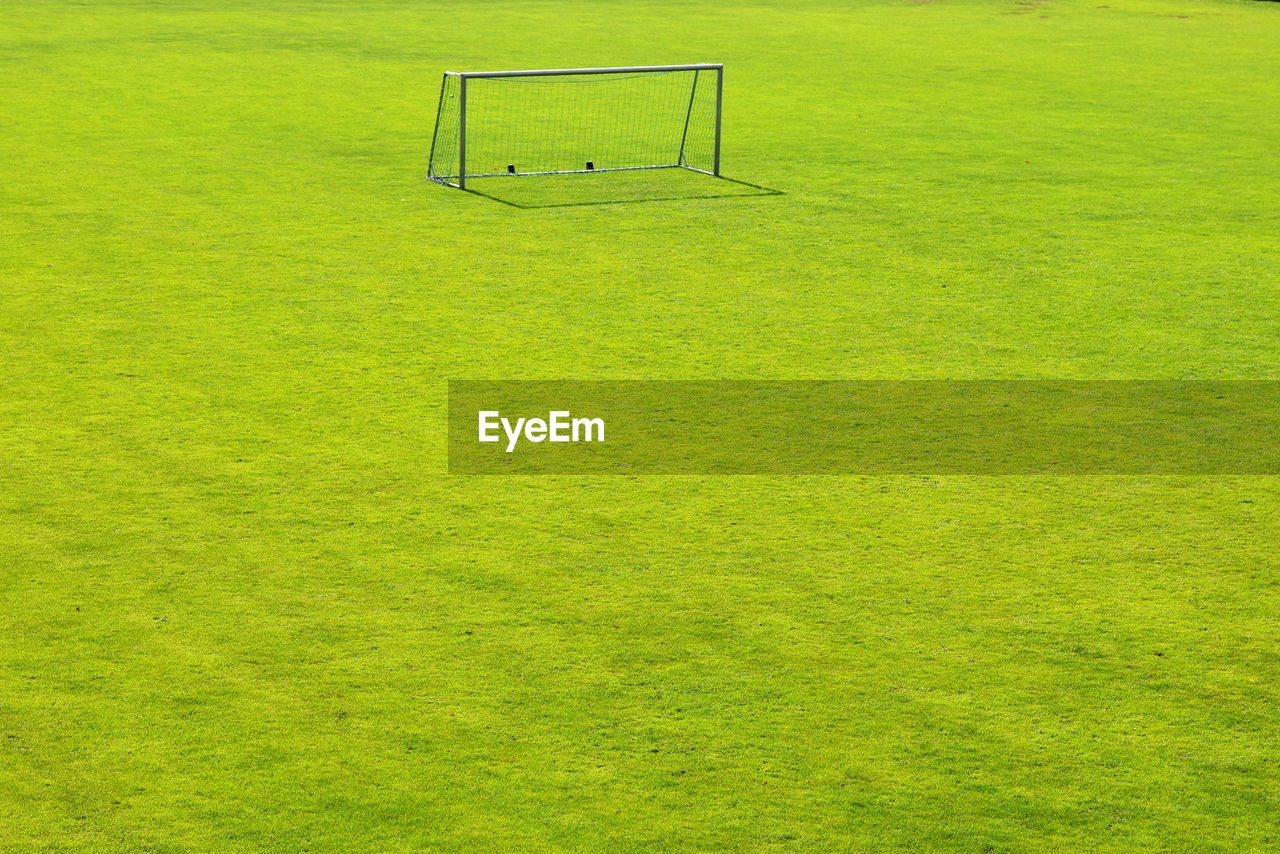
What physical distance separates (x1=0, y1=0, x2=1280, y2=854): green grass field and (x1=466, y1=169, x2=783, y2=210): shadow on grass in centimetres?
15

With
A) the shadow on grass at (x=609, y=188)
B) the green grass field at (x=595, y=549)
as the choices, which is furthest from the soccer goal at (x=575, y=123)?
the green grass field at (x=595, y=549)

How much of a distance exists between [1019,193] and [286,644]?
12.2 metres

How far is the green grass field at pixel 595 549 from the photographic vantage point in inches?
220

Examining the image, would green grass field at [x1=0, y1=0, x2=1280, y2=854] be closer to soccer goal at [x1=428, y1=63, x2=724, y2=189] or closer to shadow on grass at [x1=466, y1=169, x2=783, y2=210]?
shadow on grass at [x1=466, y1=169, x2=783, y2=210]

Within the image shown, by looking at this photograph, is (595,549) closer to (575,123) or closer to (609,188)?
(609,188)

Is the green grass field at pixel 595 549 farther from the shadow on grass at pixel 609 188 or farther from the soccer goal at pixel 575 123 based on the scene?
the soccer goal at pixel 575 123

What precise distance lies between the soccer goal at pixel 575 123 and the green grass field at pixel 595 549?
1393mm

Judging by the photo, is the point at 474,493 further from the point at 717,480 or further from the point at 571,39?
the point at 571,39

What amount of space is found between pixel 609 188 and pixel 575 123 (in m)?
5.42

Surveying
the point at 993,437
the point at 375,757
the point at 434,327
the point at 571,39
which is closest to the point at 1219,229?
the point at 993,437

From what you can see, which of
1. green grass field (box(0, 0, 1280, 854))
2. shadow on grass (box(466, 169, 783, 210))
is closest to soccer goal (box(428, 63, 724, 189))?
shadow on grass (box(466, 169, 783, 210))

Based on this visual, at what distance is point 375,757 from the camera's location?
578 cm

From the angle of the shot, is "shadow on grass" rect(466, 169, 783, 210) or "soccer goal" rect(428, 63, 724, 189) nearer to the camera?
"shadow on grass" rect(466, 169, 783, 210)

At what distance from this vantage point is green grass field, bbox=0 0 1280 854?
560 cm
